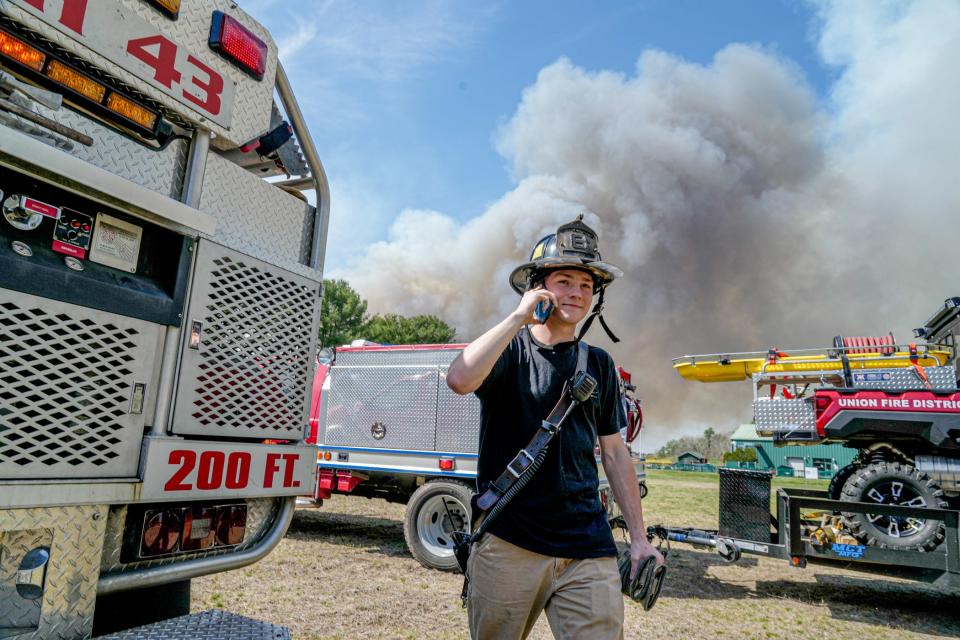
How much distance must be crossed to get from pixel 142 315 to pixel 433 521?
5.37 metres

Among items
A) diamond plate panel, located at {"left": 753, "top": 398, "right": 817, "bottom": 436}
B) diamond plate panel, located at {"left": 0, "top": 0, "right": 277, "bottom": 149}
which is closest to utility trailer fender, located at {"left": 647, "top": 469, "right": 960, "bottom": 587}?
diamond plate panel, located at {"left": 753, "top": 398, "right": 817, "bottom": 436}

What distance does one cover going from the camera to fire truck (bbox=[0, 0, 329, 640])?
5.71 feet

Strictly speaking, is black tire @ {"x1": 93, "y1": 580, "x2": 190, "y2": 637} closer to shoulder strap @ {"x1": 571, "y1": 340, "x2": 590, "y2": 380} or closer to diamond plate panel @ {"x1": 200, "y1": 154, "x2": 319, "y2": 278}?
diamond plate panel @ {"x1": 200, "y1": 154, "x2": 319, "y2": 278}

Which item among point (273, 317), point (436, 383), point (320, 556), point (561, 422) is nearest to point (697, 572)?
point (436, 383)

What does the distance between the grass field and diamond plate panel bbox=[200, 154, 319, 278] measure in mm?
3097

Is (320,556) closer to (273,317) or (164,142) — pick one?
(273,317)

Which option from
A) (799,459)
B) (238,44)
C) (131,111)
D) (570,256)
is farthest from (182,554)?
(799,459)

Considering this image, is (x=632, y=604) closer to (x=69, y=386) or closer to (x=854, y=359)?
(x=854, y=359)

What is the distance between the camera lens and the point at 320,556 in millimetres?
7020

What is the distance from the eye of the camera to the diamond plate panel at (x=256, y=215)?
2369 millimetres

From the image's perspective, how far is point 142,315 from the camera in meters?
2.05

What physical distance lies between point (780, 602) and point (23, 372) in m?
6.85

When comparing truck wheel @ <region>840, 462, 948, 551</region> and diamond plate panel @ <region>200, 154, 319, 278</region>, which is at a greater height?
diamond plate panel @ <region>200, 154, 319, 278</region>

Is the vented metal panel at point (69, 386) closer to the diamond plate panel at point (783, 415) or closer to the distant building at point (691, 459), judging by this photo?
the diamond plate panel at point (783, 415)
